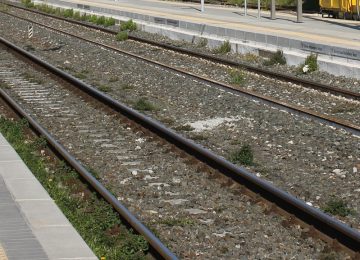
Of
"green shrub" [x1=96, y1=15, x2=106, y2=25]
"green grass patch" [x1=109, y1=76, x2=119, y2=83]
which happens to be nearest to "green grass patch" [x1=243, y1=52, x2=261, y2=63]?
"green grass patch" [x1=109, y1=76, x2=119, y2=83]

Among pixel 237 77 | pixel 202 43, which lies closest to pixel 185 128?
pixel 237 77

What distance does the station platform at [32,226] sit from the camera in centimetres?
771

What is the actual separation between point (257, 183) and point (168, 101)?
304 inches

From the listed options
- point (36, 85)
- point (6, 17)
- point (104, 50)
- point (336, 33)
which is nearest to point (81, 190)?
point (36, 85)

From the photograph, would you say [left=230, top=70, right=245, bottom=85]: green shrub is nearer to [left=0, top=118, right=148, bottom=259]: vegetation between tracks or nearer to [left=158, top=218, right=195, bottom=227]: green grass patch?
[left=0, top=118, right=148, bottom=259]: vegetation between tracks

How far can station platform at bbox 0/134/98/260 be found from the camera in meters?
7.71

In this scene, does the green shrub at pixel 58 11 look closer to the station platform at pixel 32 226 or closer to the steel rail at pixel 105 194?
the steel rail at pixel 105 194

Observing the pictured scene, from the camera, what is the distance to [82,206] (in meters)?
10.1

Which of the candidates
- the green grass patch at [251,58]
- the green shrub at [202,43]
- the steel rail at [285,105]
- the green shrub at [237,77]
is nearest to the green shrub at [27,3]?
the green shrub at [202,43]

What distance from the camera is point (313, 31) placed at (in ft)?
110

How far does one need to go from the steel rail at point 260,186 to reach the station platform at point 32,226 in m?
2.44

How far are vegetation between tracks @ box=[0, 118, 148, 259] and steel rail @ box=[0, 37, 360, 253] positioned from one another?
1.79 m

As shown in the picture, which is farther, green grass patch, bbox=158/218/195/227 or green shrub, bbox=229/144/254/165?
green shrub, bbox=229/144/254/165

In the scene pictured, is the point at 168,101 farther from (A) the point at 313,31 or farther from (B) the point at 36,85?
(A) the point at 313,31
